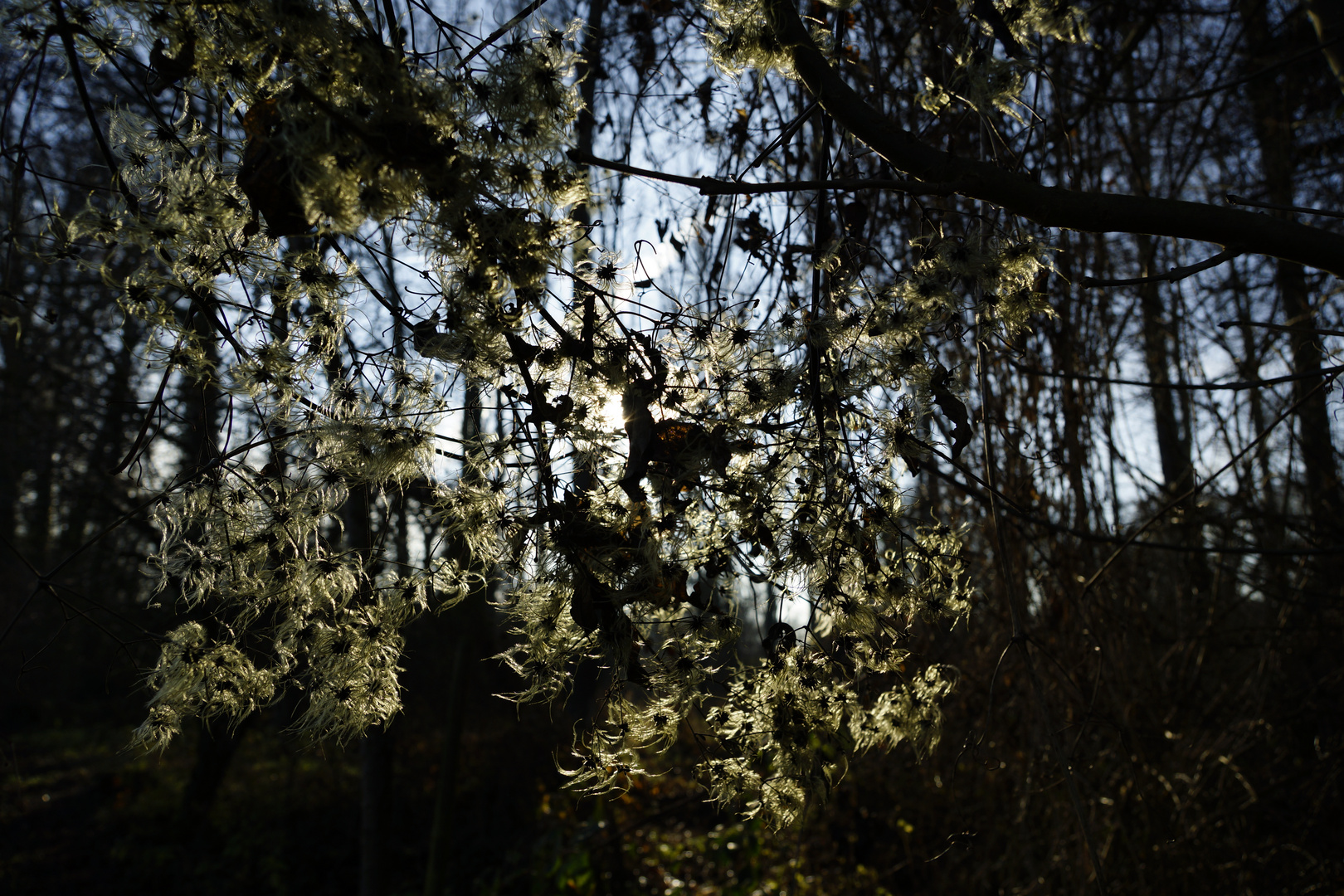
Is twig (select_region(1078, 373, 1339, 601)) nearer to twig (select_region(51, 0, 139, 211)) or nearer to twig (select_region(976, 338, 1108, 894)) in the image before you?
twig (select_region(976, 338, 1108, 894))

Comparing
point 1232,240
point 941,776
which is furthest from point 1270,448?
point 1232,240

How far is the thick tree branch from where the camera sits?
132 cm

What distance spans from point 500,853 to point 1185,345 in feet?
21.2

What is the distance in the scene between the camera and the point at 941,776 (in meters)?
4.49

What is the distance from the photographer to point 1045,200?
1.33 metres

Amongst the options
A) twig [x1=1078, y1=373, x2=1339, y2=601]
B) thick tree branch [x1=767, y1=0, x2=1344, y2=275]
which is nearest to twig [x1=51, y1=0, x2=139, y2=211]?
thick tree branch [x1=767, y1=0, x2=1344, y2=275]

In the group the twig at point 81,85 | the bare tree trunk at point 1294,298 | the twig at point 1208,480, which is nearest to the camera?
the twig at point 81,85

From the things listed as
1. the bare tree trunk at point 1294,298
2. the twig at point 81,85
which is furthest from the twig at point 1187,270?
the bare tree trunk at point 1294,298

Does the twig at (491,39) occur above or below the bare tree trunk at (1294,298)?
below

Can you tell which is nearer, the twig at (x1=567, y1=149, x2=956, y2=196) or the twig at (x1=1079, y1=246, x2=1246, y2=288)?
the twig at (x1=567, y1=149, x2=956, y2=196)

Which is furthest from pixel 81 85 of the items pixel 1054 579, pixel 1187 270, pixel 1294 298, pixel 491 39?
pixel 1294 298

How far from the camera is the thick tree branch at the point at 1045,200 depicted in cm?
132

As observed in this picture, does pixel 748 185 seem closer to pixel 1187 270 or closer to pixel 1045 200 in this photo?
pixel 1045 200

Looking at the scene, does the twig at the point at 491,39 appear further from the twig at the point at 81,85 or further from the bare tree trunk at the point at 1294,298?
the bare tree trunk at the point at 1294,298
